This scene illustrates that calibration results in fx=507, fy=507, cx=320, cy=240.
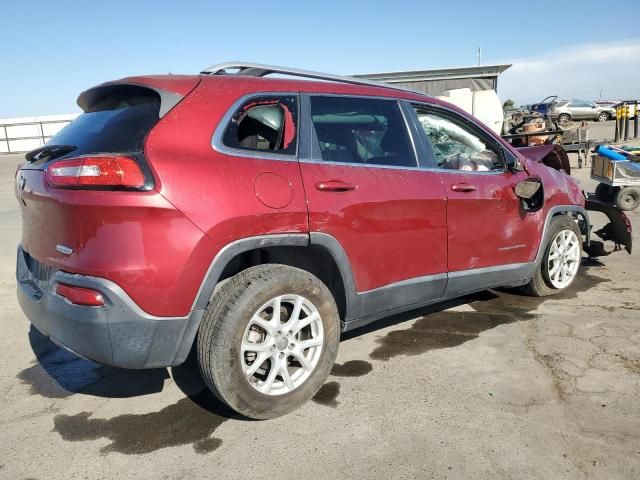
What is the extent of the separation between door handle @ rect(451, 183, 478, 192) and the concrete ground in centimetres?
111

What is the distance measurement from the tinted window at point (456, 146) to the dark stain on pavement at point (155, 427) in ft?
7.26

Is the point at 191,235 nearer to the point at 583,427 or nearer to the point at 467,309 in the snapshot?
the point at 583,427

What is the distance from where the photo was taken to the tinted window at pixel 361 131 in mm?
3000

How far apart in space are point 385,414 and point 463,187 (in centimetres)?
165

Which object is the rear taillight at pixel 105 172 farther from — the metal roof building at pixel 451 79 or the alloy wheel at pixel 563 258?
the metal roof building at pixel 451 79

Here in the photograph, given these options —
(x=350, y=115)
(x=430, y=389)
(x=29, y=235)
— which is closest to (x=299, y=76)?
(x=350, y=115)

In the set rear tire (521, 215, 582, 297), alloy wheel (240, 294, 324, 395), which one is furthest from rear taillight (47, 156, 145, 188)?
rear tire (521, 215, 582, 297)

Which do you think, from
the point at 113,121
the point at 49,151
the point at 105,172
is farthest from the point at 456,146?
the point at 49,151

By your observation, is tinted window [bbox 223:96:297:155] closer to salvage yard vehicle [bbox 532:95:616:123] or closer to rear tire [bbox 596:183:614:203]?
rear tire [bbox 596:183:614:203]

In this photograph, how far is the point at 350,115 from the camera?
126 inches

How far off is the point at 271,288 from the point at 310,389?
0.66m

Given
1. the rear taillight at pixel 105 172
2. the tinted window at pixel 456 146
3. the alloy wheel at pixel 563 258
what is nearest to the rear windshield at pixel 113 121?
the rear taillight at pixel 105 172

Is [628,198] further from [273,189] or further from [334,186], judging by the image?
[273,189]

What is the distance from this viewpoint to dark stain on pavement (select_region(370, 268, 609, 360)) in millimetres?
3668
